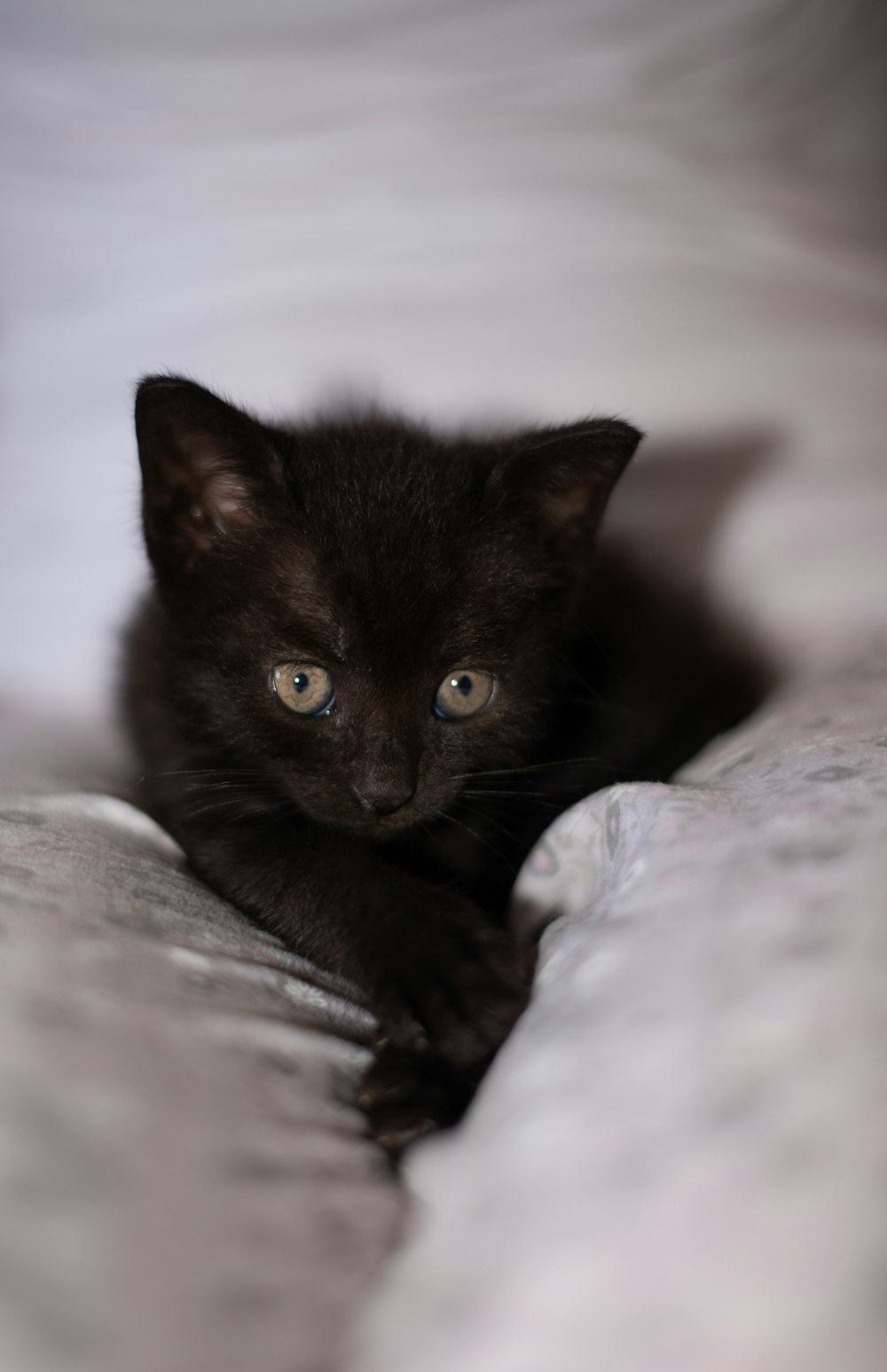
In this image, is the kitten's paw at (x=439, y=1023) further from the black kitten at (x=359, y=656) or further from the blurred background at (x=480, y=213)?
the blurred background at (x=480, y=213)

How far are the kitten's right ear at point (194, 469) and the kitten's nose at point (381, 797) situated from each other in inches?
14.6

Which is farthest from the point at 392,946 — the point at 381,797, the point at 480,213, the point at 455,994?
the point at 480,213

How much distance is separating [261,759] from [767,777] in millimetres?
589

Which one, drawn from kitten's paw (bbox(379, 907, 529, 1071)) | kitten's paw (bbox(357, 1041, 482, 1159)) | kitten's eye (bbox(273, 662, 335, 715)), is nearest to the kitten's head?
kitten's eye (bbox(273, 662, 335, 715))

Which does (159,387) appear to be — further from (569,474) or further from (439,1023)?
(439,1023)

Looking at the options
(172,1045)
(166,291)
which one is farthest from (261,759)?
(166,291)

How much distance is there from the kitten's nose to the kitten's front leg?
2.0 inches

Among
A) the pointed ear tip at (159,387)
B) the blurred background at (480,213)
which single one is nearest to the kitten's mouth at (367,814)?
the pointed ear tip at (159,387)

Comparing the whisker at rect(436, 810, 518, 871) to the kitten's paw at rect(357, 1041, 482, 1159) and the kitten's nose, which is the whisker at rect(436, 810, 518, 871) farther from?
the kitten's paw at rect(357, 1041, 482, 1159)

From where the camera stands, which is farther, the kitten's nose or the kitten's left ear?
the kitten's left ear

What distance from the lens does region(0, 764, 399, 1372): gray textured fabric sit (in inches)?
21.7

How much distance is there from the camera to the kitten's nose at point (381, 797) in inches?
45.2

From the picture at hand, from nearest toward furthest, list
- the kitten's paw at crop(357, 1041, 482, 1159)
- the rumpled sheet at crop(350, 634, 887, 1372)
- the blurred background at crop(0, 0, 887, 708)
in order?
the rumpled sheet at crop(350, 634, 887, 1372) → the kitten's paw at crop(357, 1041, 482, 1159) → the blurred background at crop(0, 0, 887, 708)

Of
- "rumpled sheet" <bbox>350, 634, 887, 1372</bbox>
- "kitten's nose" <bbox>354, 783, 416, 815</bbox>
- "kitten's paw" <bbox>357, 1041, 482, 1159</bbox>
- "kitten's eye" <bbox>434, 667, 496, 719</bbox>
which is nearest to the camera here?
"rumpled sheet" <bbox>350, 634, 887, 1372</bbox>
